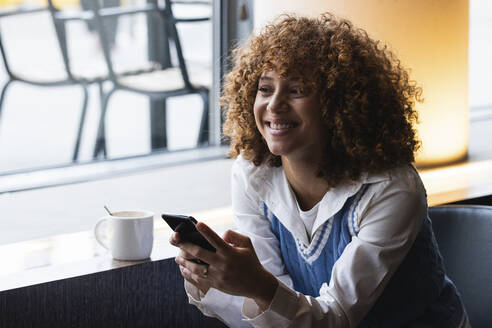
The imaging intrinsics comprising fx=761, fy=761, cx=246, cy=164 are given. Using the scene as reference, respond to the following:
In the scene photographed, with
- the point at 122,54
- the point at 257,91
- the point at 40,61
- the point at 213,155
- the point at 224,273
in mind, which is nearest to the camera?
the point at 224,273

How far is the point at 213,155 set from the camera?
3195mm

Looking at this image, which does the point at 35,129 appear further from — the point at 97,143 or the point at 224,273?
the point at 224,273

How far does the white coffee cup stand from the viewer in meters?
1.62

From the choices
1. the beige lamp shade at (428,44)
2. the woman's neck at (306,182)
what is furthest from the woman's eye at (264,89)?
the beige lamp shade at (428,44)

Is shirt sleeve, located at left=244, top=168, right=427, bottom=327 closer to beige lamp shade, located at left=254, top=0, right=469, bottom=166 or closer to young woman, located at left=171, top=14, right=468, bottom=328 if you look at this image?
young woman, located at left=171, top=14, right=468, bottom=328

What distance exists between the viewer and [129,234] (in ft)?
5.36

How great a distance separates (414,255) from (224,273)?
416 millimetres

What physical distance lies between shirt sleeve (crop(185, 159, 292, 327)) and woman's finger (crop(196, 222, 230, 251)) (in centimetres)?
27

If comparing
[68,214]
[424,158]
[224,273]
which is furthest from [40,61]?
[224,273]

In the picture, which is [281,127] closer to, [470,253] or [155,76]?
[470,253]

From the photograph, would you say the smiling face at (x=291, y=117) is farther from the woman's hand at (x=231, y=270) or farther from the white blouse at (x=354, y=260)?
the woman's hand at (x=231, y=270)

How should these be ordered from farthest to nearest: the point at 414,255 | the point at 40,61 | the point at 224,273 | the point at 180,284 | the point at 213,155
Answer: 1. the point at 213,155
2. the point at 40,61
3. the point at 180,284
4. the point at 414,255
5. the point at 224,273

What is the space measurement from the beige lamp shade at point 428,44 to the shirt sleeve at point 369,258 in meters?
1.13

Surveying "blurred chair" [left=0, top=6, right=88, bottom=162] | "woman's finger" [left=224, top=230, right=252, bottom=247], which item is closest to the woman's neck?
"woman's finger" [left=224, top=230, right=252, bottom=247]
